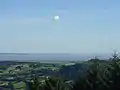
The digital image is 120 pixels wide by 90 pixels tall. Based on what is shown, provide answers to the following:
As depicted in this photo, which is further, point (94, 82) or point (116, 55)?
point (116, 55)

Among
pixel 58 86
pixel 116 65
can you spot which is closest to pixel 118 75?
pixel 116 65

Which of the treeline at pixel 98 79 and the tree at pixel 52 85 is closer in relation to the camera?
the tree at pixel 52 85

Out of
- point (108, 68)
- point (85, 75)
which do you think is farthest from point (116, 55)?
point (85, 75)

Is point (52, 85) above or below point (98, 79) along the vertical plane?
below

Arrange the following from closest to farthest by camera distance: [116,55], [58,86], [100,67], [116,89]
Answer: [58,86]
[116,89]
[100,67]
[116,55]

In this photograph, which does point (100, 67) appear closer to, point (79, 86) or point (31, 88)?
point (79, 86)

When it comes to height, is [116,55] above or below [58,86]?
above

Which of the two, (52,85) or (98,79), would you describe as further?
(98,79)

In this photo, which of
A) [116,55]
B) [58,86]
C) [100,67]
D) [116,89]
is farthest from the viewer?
[116,55]

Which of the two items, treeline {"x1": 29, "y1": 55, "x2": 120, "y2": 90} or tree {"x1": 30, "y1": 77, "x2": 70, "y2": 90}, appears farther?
treeline {"x1": 29, "y1": 55, "x2": 120, "y2": 90}
